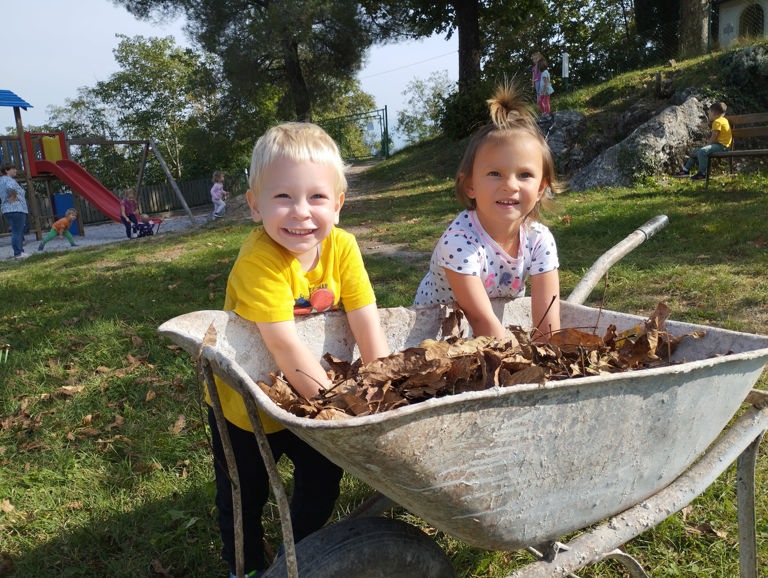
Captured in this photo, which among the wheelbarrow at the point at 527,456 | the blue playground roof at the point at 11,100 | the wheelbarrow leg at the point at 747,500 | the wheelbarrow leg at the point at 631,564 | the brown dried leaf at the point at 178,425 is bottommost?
the wheelbarrow leg at the point at 631,564

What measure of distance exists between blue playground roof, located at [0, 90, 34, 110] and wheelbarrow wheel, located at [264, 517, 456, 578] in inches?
679

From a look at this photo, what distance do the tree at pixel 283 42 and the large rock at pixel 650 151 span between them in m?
10.3

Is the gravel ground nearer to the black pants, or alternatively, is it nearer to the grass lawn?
the grass lawn

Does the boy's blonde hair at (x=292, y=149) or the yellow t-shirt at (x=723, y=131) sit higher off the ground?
the yellow t-shirt at (x=723, y=131)

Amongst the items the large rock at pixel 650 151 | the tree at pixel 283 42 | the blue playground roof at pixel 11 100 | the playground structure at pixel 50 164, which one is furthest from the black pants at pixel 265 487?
the tree at pixel 283 42

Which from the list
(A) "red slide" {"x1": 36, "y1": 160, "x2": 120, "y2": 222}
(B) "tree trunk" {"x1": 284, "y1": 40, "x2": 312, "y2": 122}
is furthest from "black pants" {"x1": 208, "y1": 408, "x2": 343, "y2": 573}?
(B) "tree trunk" {"x1": 284, "y1": 40, "x2": 312, "y2": 122}

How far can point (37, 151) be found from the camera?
16438mm

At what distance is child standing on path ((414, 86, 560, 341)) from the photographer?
220 centimetres

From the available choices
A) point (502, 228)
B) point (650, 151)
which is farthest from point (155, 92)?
point (502, 228)

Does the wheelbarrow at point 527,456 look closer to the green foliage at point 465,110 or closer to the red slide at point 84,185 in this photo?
the green foliage at point 465,110

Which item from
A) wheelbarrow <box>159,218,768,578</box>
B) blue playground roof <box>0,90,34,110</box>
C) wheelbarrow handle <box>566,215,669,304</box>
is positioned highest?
blue playground roof <box>0,90,34,110</box>

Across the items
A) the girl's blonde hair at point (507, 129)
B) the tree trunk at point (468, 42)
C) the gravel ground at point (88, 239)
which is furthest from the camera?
the tree trunk at point (468, 42)

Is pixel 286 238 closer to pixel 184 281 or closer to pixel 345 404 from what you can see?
pixel 345 404

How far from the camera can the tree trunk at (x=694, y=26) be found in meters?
17.2
